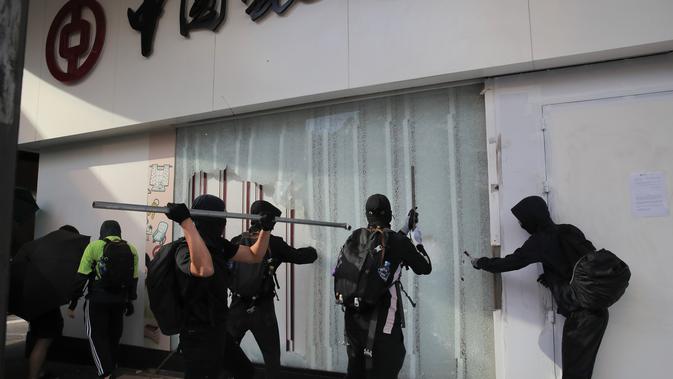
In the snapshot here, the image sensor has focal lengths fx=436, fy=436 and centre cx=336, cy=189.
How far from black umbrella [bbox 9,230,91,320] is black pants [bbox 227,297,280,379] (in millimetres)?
2349

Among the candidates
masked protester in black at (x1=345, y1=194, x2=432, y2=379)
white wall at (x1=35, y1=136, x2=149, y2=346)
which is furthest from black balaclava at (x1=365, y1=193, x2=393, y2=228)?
white wall at (x1=35, y1=136, x2=149, y2=346)

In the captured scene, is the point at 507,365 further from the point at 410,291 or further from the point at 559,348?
the point at 410,291

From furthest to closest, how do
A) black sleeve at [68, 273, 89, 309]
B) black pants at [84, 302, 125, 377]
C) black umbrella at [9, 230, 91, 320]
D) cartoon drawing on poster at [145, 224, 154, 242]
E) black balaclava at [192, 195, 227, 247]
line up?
1. cartoon drawing on poster at [145, 224, 154, 242]
2. black umbrella at [9, 230, 91, 320]
3. black sleeve at [68, 273, 89, 309]
4. black pants at [84, 302, 125, 377]
5. black balaclava at [192, 195, 227, 247]

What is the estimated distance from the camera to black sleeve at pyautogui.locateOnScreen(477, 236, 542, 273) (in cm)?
362

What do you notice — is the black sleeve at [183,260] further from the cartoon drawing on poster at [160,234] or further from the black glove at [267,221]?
the cartoon drawing on poster at [160,234]

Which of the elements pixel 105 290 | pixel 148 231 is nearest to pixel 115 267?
pixel 105 290

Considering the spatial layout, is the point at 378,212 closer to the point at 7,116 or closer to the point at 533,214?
the point at 533,214

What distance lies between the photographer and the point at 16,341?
744 centimetres

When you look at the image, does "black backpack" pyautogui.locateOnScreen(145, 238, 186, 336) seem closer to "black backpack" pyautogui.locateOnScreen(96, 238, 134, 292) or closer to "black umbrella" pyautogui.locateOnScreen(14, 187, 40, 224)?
"black backpack" pyautogui.locateOnScreen(96, 238, 134, 292)

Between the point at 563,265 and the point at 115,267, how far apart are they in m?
4.51

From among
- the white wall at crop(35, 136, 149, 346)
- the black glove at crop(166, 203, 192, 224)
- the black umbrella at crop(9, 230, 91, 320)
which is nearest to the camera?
the black glove at crop(166, 203, 192, 224)

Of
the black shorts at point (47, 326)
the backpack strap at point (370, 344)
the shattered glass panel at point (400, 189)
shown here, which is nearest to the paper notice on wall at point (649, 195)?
the shattered glass panel at point (400, 189)

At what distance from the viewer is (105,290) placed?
4926mm

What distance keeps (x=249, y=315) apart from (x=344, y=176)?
1868mm
